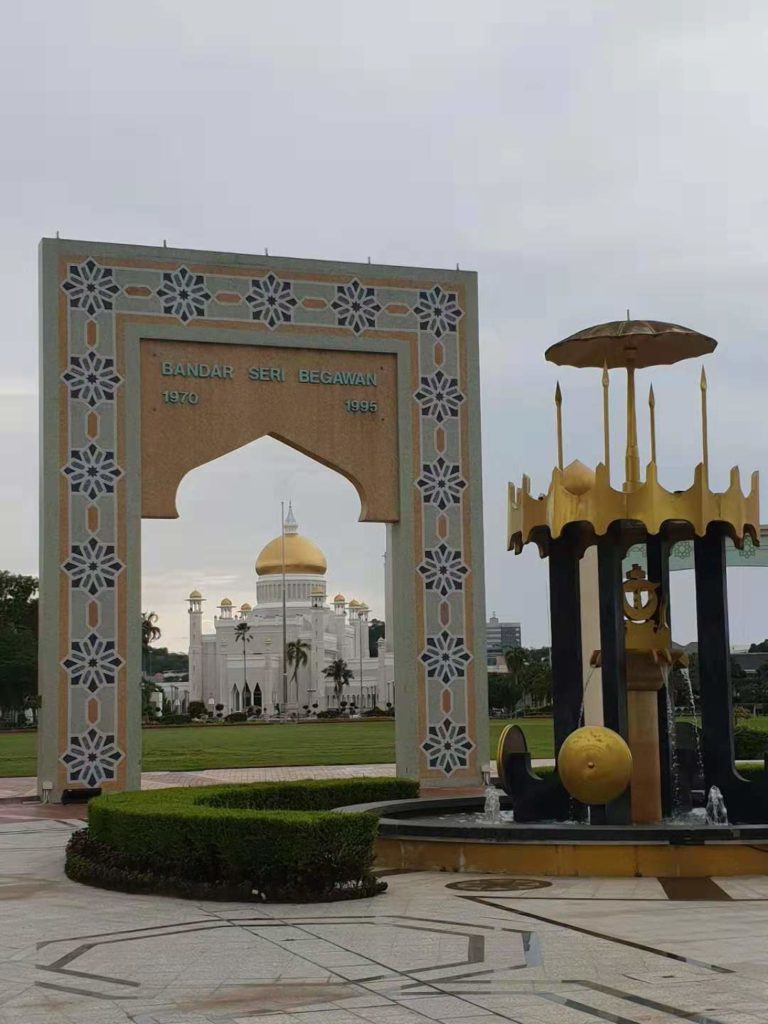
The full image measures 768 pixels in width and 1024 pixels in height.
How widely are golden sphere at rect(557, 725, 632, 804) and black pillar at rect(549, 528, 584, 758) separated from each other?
3.18 ft

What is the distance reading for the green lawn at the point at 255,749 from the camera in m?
23.7

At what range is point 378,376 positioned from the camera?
1736 cm

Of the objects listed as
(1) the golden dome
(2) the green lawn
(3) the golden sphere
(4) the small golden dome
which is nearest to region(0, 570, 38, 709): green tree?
(2) the green lawn

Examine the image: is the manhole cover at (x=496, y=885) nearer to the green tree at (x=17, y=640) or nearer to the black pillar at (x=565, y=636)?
the black pillar at (x=565, y=636)

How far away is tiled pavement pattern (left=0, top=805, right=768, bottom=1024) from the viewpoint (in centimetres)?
539

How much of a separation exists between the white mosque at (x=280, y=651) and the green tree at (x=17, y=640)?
18.4 metres

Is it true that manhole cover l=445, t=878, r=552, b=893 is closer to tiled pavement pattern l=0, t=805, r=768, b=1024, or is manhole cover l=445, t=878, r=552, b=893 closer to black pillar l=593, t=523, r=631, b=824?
tiled pavement pattern l=0, t=805, r=768, b=1024

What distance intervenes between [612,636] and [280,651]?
196ft

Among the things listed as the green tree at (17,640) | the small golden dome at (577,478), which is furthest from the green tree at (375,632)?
the small golden dome at (577,478)

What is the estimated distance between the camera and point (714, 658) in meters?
10.5

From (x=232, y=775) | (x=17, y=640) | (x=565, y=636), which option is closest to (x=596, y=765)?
(x=565, y=636)

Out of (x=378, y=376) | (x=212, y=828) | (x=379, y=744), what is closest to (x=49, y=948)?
(x=212, y=828)

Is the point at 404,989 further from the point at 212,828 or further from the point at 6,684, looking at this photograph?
the point at 6,684

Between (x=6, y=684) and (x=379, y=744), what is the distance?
18.2 metres
